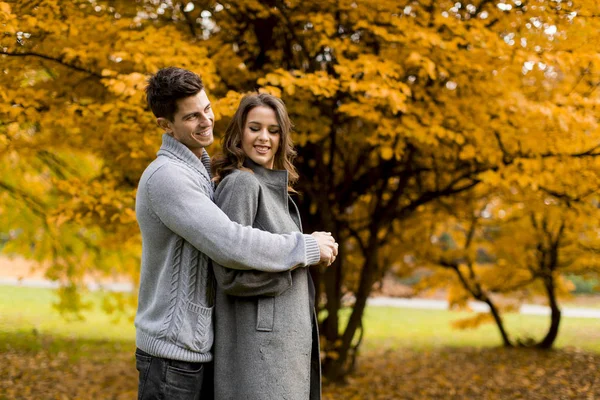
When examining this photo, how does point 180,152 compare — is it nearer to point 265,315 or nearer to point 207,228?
point 207,228

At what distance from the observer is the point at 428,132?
4.60 m

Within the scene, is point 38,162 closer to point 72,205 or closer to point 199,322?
point 72,205

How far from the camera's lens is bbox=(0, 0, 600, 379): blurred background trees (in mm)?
4031

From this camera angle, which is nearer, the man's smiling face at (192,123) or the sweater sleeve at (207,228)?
the sweater sleeve at (207,228)

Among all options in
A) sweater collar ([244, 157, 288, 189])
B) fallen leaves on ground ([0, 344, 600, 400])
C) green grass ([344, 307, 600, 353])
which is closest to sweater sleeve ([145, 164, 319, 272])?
sweater collar ([244, 157, 288, 189])

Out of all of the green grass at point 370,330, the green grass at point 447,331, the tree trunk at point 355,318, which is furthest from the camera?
the green grass at point 447,331

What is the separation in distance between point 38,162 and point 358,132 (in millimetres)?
4170

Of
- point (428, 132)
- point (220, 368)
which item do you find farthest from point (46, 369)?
point (220, 368)

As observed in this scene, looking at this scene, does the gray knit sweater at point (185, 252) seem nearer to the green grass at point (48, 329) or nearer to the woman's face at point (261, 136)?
the woman's face at point (261, 136)

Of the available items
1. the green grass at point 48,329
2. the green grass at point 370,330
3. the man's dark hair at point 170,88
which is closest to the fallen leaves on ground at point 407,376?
the green grass at point 48,329

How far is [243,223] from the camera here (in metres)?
1.93

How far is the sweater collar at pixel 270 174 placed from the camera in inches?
83.6

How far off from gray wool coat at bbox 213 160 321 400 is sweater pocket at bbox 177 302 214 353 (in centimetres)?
4

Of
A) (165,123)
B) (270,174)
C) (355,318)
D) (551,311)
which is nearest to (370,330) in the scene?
(551,311)
